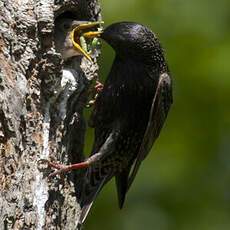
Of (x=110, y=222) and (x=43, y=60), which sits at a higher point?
(x=43, y=60)

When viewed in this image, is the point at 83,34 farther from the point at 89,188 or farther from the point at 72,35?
the point at 89,188

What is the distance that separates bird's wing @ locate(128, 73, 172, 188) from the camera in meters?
6.43

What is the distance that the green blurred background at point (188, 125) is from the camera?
8.01 metres

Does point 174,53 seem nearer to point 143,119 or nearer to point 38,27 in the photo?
point 143,119

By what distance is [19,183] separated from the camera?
519 cm

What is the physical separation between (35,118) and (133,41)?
125 cm

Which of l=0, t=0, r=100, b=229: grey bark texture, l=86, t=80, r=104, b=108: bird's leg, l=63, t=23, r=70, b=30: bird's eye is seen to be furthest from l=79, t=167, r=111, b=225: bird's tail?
l=63, t=23, r=70, b=30: bird's eye

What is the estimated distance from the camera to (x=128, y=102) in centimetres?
661

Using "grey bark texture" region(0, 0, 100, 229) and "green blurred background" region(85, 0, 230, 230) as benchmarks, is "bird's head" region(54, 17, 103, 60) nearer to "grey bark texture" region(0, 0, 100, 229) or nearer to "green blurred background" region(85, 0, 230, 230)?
"grey bark texture" region(0, 0, 100, 229)

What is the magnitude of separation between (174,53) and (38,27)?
2553 millimetres

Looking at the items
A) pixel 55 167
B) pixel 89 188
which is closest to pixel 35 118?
pixel 55 167

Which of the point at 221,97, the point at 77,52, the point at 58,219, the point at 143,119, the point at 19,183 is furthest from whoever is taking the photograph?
the point at 221,97

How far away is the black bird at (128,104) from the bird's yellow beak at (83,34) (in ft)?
0.22

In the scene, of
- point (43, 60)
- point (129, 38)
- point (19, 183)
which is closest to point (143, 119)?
point (129, 38)
